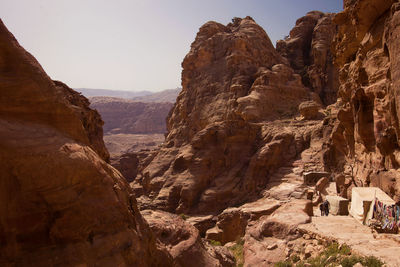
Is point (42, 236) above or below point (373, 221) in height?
above

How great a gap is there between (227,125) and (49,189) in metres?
21.8

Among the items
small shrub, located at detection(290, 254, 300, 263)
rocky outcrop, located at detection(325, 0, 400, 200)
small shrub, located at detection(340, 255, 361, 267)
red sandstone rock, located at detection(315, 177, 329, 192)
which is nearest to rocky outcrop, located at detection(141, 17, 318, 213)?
red sandstone rock, located at detection(315, 177, 329, 192)

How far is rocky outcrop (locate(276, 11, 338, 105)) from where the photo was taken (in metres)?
36.2

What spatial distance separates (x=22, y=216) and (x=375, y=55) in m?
11.2

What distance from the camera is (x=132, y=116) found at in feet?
322

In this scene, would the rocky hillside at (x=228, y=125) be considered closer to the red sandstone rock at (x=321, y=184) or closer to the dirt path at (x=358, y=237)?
the red sandstone rock at (x=321, y=184)

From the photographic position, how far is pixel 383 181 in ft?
32.3

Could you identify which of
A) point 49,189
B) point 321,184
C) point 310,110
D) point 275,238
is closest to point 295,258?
point 275,238

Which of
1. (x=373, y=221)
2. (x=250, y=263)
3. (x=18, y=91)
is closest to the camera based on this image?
(x=18, y=91)

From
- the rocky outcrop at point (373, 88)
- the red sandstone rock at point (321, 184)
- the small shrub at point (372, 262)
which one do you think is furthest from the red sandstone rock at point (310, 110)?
the small shrub at point (372, 262)

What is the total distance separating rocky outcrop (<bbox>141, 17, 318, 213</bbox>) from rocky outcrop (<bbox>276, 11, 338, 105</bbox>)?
3464 mm

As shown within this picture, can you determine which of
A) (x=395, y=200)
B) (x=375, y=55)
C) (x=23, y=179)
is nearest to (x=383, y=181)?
(x=395, y=200)

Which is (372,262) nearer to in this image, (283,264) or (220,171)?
(283,264)

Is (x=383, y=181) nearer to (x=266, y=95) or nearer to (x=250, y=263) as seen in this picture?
(x=250, y=263)
